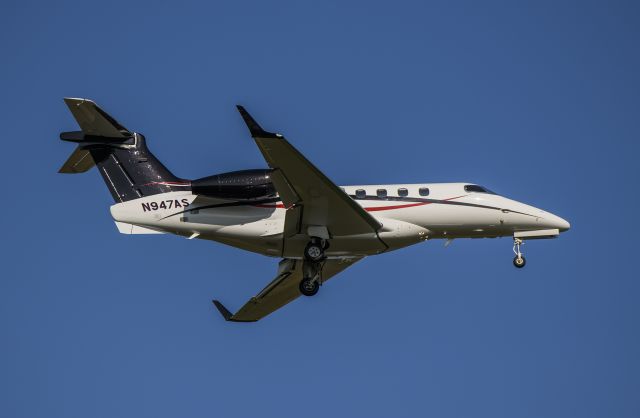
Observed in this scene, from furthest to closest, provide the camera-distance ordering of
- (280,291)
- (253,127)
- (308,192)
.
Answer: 1. (280,291)
2. (308,192)
3. (253,127)

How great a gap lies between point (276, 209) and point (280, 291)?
414cm

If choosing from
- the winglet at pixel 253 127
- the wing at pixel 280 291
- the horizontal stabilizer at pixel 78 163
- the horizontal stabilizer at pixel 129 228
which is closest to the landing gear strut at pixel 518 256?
the wing at pixel 280 291

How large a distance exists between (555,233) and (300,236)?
6836 mm

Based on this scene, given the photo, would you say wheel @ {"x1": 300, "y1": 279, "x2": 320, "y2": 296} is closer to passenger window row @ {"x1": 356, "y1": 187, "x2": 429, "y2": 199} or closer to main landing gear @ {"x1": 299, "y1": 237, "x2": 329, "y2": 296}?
main landing gear @ {"x1": 299, "y1": 237, "x2": 329, "y2": 296}

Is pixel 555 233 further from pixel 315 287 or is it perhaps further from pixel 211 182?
pixel 211 182

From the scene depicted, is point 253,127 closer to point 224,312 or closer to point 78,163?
point 78,163

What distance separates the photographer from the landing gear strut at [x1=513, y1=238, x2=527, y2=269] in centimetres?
2712

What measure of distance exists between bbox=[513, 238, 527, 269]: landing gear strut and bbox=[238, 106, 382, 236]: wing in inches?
162

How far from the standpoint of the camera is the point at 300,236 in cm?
2586

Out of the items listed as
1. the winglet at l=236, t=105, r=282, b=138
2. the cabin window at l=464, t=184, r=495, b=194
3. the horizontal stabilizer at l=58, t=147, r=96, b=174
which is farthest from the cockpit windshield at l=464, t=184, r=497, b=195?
the horizontal stabilizer at l=58, t=147, r=96, b=174

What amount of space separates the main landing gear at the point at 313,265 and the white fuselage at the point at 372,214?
26 centimetres

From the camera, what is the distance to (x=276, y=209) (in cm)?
2597

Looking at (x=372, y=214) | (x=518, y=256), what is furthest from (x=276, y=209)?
(x=518, y=256)

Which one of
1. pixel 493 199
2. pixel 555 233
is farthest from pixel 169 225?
pixel 555 233
